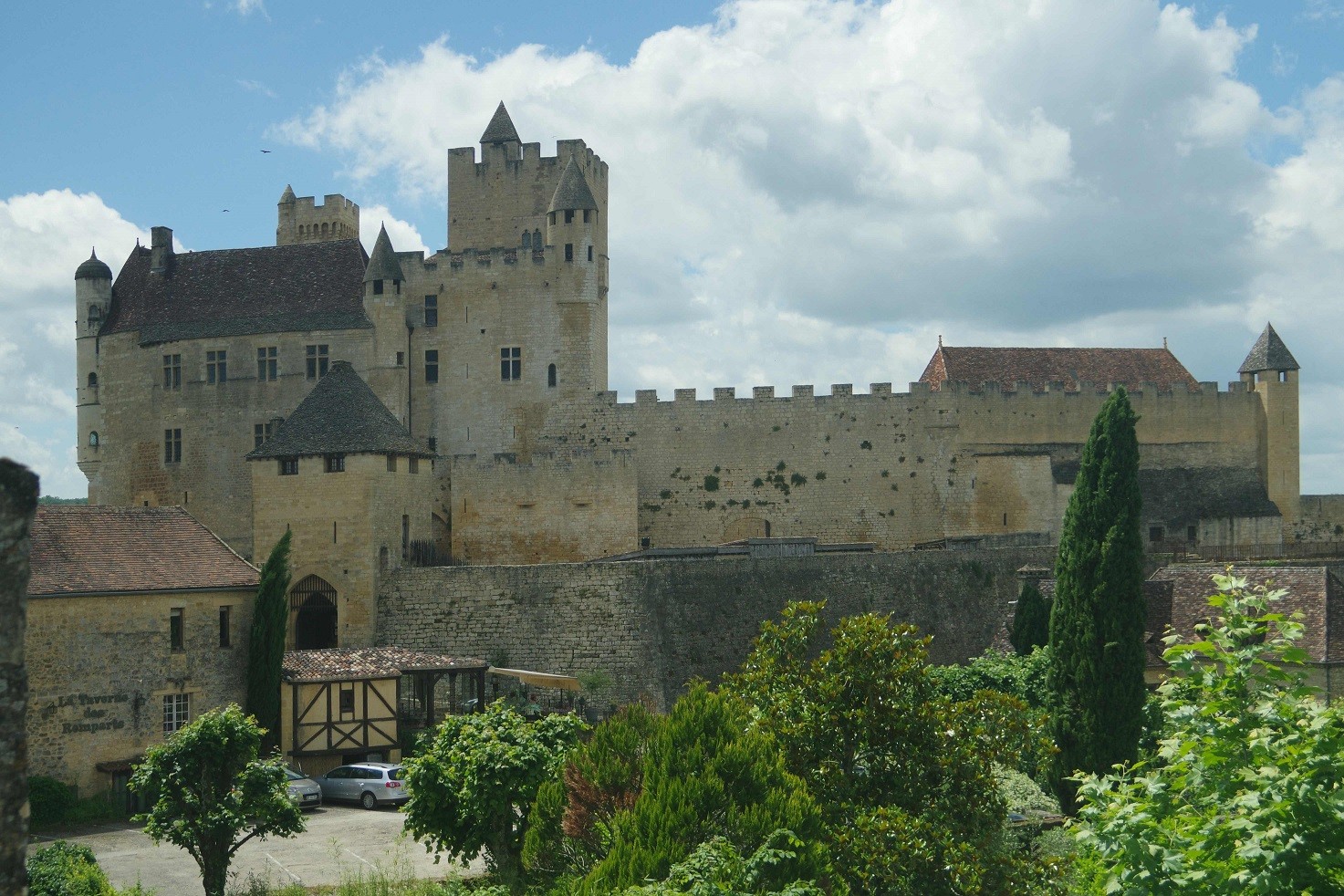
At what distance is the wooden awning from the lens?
109 feet

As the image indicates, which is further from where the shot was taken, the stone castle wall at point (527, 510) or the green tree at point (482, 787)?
the stone castle wall at point (527, 510)

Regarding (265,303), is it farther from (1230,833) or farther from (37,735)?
(1230,833)

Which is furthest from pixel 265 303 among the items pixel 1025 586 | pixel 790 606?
pixel 790 606

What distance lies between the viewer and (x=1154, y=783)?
11.3 meters

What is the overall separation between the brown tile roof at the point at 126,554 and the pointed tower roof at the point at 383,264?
1413 cm

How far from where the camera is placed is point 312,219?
5453cm

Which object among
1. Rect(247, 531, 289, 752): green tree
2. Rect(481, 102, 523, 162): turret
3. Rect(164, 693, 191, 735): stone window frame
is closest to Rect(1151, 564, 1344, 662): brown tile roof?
Rect(247, 531, 289, 752): green tree

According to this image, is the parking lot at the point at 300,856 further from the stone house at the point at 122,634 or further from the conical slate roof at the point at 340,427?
the conical slate roof at the point at 340,427

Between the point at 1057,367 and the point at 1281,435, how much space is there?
742 centimetres

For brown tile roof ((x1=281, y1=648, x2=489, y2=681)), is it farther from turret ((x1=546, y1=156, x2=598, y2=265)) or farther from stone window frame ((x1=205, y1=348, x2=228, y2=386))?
turret ((x1=546, y1=156, x2=598, y2=265))

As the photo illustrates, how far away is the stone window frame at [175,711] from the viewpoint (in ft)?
94.0

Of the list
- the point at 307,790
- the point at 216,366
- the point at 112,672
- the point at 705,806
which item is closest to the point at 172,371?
the point at 216,366

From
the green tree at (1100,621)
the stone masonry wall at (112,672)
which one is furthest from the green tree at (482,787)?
the green tree at (1100,621)

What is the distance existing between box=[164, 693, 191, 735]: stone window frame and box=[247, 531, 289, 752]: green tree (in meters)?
1.22
